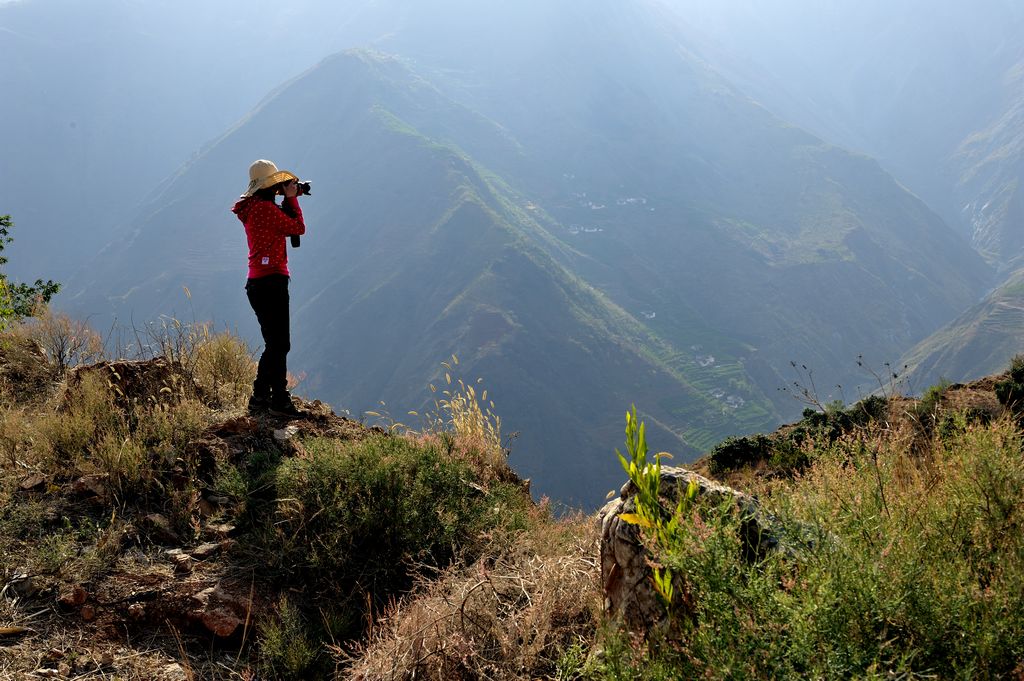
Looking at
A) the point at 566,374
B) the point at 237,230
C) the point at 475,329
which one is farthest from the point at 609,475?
the point at 237,230

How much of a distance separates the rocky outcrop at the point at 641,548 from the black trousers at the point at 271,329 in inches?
153

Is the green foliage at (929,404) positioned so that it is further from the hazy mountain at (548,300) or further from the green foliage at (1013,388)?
the hazy mountain at (548,300)

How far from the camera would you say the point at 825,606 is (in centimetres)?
180

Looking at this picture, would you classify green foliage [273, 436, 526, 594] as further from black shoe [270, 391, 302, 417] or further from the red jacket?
the red jacket

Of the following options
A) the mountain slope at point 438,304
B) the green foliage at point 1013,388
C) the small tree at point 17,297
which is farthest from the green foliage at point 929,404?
the mountain slope at point 438,304

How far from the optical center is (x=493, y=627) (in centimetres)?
312

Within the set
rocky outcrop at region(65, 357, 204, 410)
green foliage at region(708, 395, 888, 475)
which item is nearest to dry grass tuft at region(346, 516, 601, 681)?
rocky outcrop at region(65, 357, 204, 410)

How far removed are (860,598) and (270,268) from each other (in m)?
5.19

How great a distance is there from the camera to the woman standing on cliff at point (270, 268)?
5.84 metres

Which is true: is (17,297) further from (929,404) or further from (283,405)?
(929,404)

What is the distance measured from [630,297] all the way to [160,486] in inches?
6651

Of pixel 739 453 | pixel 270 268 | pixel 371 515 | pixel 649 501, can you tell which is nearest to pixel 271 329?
pixel 270 268

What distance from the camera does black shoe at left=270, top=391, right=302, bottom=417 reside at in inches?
234

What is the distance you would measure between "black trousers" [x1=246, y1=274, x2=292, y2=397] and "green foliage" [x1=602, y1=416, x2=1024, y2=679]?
4379 mm
